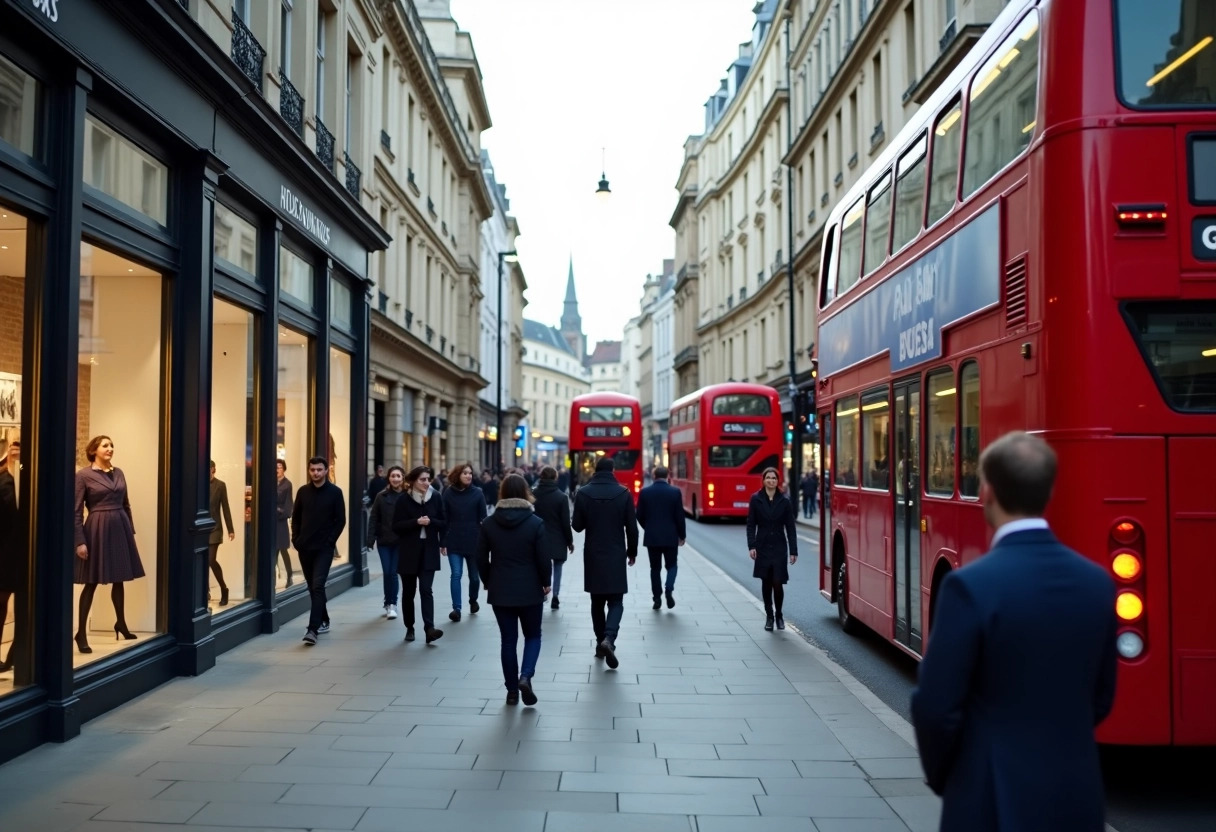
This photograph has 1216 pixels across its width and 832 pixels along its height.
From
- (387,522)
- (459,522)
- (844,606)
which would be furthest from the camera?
(459,522)

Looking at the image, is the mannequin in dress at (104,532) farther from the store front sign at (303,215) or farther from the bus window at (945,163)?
the bus window at (945,163)

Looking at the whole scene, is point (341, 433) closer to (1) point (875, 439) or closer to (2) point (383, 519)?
(2) point (383, 519)

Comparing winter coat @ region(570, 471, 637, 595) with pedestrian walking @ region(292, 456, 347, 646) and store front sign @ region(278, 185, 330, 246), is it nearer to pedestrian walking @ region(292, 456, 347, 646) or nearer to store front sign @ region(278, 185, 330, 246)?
pedestrian walking @ region(292, 456, 347, 646)

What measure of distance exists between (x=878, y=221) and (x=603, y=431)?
28.8 metres

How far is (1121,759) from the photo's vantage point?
6898 millimetres

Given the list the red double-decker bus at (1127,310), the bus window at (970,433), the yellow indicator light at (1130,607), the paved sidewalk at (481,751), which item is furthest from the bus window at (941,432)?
the yellow indicator light at (1130,607)

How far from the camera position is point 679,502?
13.3m

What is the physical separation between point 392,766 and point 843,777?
255 cm

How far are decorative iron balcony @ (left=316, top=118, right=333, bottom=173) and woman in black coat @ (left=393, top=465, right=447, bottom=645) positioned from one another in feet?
20.5

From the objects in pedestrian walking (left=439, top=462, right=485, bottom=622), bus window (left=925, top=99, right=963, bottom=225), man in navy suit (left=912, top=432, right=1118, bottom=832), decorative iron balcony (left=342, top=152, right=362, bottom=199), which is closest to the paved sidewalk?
pedestrian walking (left=439, top=462, right=485, bottom=622)

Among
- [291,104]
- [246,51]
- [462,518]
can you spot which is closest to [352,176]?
[291,104]

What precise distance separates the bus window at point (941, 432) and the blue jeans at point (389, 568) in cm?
615

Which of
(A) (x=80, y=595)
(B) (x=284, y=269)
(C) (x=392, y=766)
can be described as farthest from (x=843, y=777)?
(B) (x=284, y=269)

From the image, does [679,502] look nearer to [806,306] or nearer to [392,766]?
[392,766]
